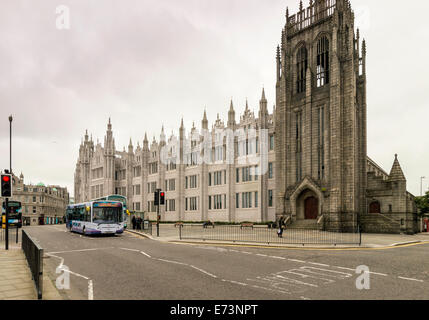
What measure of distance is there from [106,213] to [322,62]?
93.5ft

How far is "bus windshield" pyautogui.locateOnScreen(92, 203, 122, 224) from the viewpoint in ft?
87.8

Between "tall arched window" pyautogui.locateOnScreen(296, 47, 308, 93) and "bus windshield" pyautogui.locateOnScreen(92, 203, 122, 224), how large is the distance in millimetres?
25279

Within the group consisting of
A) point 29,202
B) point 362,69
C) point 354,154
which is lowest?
point 29,202

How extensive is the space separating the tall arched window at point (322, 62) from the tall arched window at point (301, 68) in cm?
169

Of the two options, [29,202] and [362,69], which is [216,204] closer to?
[362,69]

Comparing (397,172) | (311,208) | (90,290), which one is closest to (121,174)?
(311,208)

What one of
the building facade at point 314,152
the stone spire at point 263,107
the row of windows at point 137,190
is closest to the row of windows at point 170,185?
the building facade at point 314,152

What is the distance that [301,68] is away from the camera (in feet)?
136

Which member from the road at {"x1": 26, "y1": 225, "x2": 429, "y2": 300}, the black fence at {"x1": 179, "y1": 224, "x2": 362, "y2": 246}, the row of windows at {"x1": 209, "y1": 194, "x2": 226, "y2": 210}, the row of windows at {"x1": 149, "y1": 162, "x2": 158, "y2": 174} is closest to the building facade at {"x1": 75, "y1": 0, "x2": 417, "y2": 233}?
the row of windows at {"x1": 209, "y1": 194, "x2": 226, "y2": 210}

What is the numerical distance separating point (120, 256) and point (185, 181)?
43.9 m

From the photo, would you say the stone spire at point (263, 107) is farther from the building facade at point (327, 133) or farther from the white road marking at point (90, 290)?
the white road marking at point (90, 290)

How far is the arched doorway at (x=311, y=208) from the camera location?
1484 inches

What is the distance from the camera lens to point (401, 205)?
35875 millimetres
